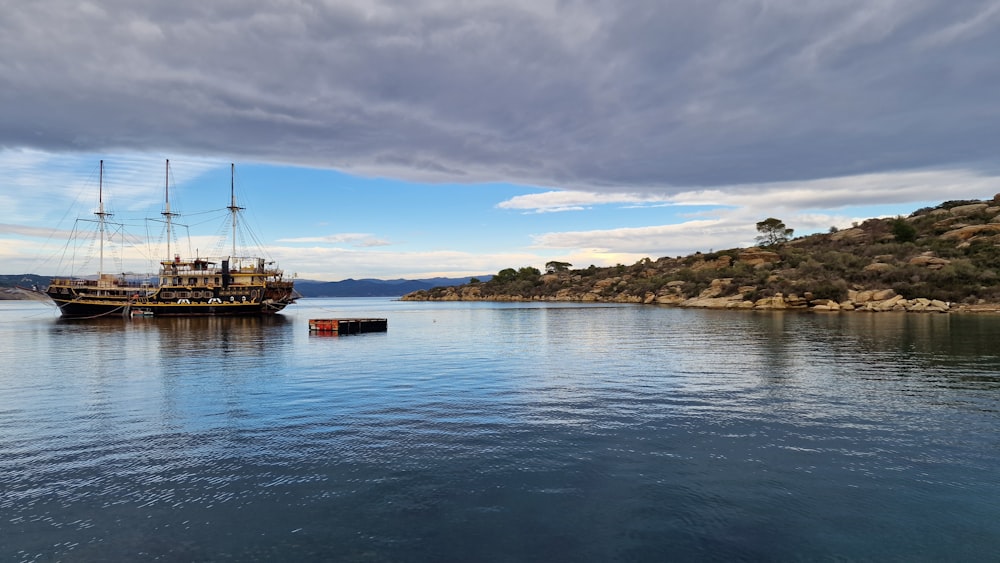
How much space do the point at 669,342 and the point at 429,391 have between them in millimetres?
32617

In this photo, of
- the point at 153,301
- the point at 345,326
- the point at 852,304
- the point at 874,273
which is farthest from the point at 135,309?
the point at 874,273

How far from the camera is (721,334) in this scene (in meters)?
62.4

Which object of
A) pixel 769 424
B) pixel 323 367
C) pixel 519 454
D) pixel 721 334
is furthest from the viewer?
pixel 721 334

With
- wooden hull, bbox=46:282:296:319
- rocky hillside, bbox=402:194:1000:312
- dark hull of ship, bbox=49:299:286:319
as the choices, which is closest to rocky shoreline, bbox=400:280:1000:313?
rocky hillside, bbox=402:194:1000:312

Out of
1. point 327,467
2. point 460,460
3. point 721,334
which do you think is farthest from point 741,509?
point 721,334

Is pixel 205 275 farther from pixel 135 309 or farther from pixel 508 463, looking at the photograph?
pixel 508 463

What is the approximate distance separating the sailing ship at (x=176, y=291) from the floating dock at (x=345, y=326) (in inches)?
2024

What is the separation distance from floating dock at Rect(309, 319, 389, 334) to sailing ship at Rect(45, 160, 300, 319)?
51.4 m

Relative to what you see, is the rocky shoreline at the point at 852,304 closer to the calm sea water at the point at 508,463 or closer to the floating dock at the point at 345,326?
the calm sea water at the point at 508,463

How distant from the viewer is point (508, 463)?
17641mm

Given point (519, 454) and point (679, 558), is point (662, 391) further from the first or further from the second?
point (679, 558)

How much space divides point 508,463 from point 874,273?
12516 centimetres

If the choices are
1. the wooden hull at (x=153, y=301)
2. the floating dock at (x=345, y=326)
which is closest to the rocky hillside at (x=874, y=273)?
the floating dock at (x=345, y=326)

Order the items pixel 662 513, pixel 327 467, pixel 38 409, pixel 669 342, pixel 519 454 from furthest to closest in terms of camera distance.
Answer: pixel 669 342
pixel 38 409
pixel 519 454
pixel 327 467
pixel 662 513
